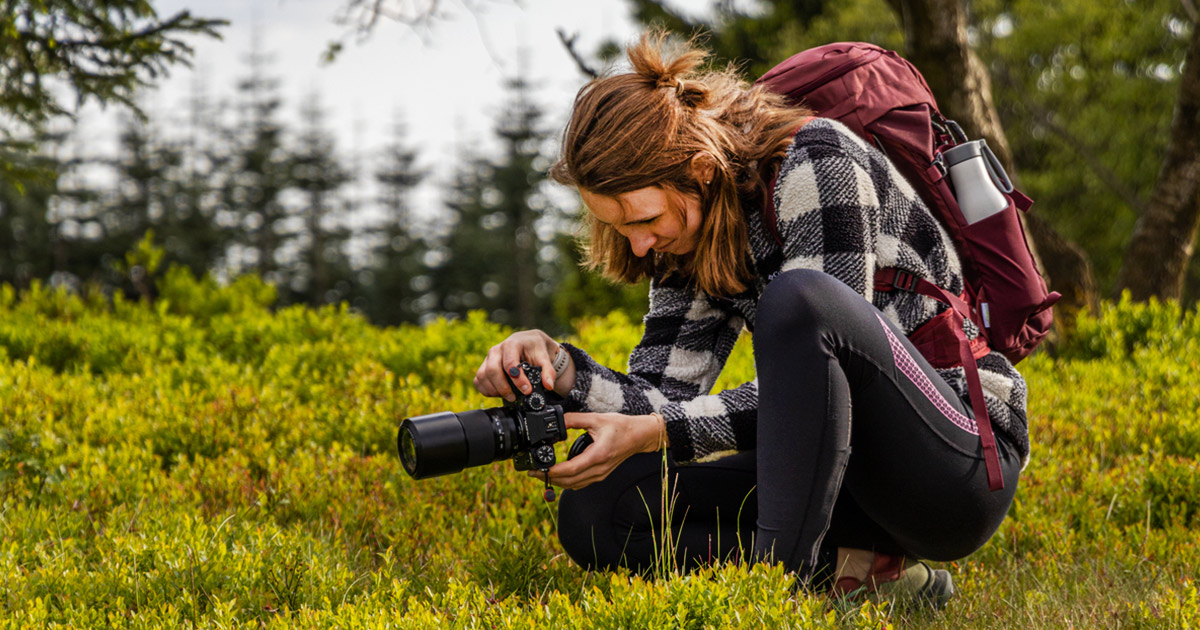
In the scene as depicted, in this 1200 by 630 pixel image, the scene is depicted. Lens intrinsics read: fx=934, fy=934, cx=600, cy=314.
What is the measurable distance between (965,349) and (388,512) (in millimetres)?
1926

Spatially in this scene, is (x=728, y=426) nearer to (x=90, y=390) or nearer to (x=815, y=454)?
(x=815, y=454)

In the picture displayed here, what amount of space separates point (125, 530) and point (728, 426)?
188 cm

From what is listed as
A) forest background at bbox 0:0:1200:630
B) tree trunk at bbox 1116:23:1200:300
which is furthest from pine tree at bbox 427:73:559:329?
tree trunk at bbox 1116:23:1200:300

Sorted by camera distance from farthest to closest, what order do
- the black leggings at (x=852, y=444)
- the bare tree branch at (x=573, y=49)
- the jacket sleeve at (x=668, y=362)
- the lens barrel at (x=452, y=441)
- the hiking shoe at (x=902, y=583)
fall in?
the bare tree branch at (x=573, y=49) < the jacket sleeve at (x=668, y=362) < the hiking shoe at (x=902, y=583) < the lens barrel at (x=452, y=441) < the black leggings at (x=852, y=444)

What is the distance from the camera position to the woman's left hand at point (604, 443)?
2.26 m

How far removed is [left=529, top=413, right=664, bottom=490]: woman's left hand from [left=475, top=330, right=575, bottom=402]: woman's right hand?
0.20 m

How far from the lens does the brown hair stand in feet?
7.52

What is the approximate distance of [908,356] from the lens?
2086mm

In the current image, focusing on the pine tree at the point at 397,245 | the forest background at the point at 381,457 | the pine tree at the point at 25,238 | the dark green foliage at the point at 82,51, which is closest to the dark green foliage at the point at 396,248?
the pine tree at the point at 397,245

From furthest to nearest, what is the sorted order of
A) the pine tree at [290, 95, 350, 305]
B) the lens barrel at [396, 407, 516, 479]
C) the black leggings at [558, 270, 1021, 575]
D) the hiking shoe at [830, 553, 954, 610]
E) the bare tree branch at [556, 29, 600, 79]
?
the pine tree at [290, 95, 350, 305] < the bare tree branch at [556, 29, 600, 79] < the hiking shoe at [830, 553, 954, 610] < the lens barrel at [396, 407, 516, 479] < the black leggings at [558, 270, 1021, 575]

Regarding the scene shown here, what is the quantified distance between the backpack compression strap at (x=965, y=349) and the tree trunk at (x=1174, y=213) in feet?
18.6

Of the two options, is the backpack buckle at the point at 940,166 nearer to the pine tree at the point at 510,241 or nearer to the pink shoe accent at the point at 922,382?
the pink shoe accent at the point at 922,382

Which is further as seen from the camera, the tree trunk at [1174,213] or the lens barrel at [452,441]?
the tree trunk at [1174,213]

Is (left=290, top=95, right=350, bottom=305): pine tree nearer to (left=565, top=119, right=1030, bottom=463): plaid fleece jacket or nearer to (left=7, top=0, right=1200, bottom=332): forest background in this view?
(left=7, top=0, right=1200, bottom=332): forest background
